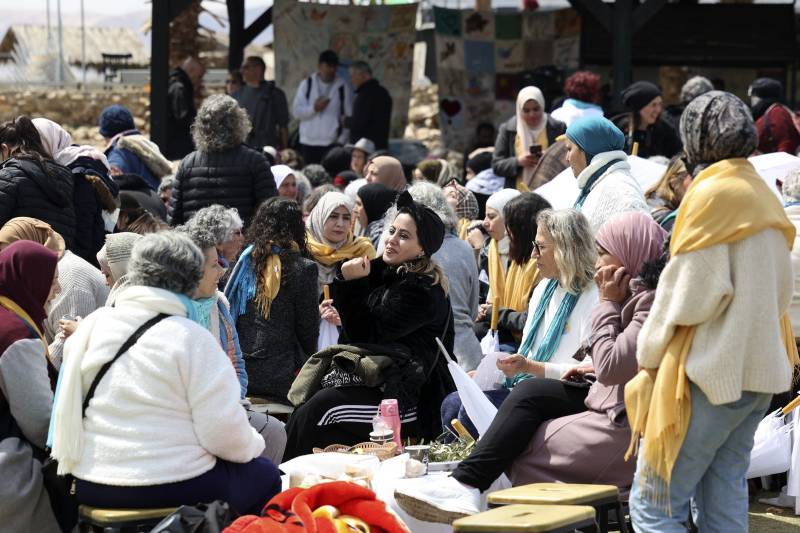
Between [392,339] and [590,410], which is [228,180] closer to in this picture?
[392,339]

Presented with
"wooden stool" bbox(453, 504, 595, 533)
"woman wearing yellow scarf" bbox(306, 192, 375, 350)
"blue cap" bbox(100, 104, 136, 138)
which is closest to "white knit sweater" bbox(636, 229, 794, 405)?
"wooden stool" bbox(453, 504, 595, 533)

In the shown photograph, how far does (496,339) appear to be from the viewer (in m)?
6.29

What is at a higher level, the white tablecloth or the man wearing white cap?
the man wearing white cap

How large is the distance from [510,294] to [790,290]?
2618mm

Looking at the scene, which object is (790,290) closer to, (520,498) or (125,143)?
(520,498)

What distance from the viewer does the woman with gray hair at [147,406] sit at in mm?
4156

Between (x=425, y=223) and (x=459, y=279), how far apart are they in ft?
2.92

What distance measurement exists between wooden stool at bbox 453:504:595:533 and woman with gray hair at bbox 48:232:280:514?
2.93ft

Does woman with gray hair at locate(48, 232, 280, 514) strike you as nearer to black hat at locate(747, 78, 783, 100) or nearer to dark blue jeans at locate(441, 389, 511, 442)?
dark blue jeans at locate(441, 389, 511, 442)

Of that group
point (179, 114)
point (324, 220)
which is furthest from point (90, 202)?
point (179, 114)

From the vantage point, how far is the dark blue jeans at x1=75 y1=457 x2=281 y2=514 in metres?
4.21

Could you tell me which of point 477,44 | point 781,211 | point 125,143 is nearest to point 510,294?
point 781,211

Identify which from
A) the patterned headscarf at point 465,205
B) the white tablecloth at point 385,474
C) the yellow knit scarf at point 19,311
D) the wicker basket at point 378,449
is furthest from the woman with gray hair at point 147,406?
the patterned headscarf at point 465,205

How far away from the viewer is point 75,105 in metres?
22.8
